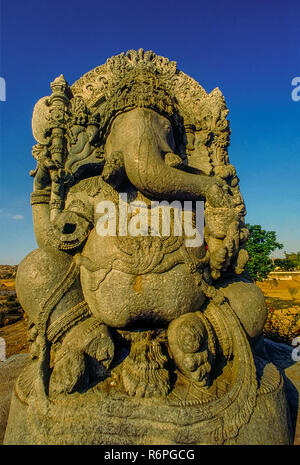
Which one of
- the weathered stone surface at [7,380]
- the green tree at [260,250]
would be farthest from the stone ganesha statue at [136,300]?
the green tree at [260,250]

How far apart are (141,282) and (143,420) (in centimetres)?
94

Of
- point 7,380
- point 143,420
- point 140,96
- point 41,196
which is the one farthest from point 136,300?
point 7,380

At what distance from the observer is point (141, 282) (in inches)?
81.0

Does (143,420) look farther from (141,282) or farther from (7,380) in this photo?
(7,380)

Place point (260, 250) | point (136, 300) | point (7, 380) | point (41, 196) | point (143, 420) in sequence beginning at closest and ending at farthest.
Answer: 1. point (143, 420)
2. point (136, 300)
3. point (41, 196)
4. point (7, 380)
5. point (260, 250)

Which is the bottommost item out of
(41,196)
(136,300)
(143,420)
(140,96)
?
(143,420)

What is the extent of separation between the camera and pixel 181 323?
2039 millimetres

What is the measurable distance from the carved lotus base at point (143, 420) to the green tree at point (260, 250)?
16.1m

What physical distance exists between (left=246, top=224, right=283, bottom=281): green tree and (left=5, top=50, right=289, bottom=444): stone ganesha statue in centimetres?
1579

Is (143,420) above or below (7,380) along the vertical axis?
above

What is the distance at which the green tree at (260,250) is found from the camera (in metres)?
17.8

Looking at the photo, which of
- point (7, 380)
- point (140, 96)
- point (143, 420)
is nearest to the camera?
point (143, 420)
